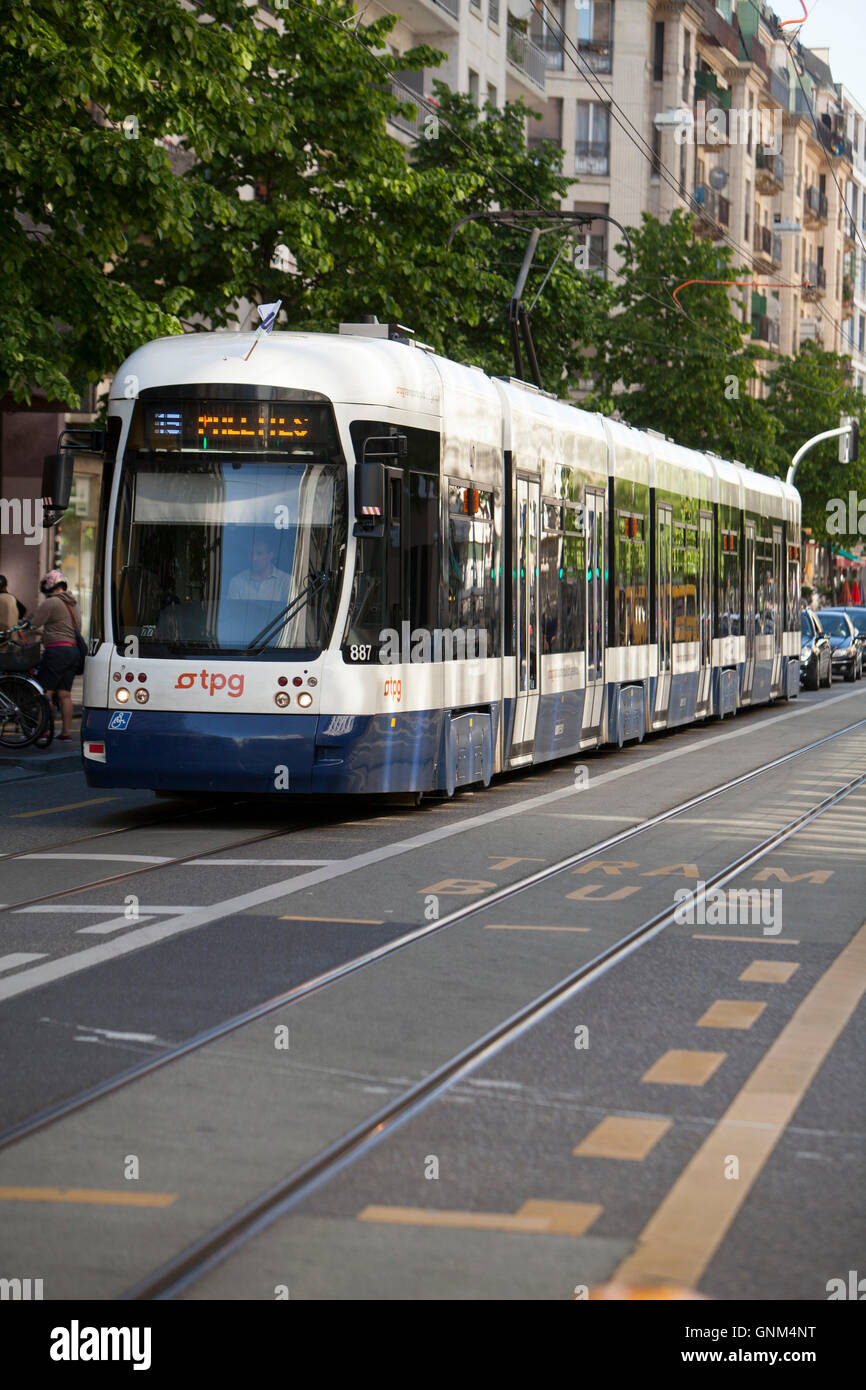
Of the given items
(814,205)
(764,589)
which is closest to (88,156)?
(764,589)

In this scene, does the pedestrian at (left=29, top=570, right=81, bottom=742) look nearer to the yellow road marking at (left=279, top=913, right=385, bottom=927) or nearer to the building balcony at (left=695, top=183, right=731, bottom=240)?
the yellow road marking at (left=279, top=913, right=385, bottom=927)

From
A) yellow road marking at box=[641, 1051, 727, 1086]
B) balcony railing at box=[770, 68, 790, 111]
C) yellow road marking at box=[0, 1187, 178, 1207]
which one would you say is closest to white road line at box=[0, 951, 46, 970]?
yellow road marking at box=[641, 1051, 727, 1086]

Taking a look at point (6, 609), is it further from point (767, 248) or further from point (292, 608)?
point (767, 248)

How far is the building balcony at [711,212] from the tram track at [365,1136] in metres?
66.3

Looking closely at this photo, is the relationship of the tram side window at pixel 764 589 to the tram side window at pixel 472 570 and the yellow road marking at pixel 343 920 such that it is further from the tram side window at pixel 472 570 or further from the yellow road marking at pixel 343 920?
the yellow road marking at pixel 343 920

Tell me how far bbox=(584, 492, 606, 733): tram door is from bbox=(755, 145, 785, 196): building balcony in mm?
69432

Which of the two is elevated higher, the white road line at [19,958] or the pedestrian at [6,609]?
the pedestrian at [6,609]

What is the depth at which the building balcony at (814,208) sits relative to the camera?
98.1 meters

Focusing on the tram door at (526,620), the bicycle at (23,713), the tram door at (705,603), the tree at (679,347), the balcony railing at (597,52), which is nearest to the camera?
the tram door at (526,620)

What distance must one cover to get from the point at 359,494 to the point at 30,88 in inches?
215

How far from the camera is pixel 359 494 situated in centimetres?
1364

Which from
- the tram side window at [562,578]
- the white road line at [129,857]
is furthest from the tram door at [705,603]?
the white road line at [129,857]

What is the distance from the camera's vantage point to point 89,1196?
5.20 metres

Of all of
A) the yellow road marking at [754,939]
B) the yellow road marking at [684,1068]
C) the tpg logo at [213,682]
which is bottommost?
→ the yellow road marking at [754,939]
